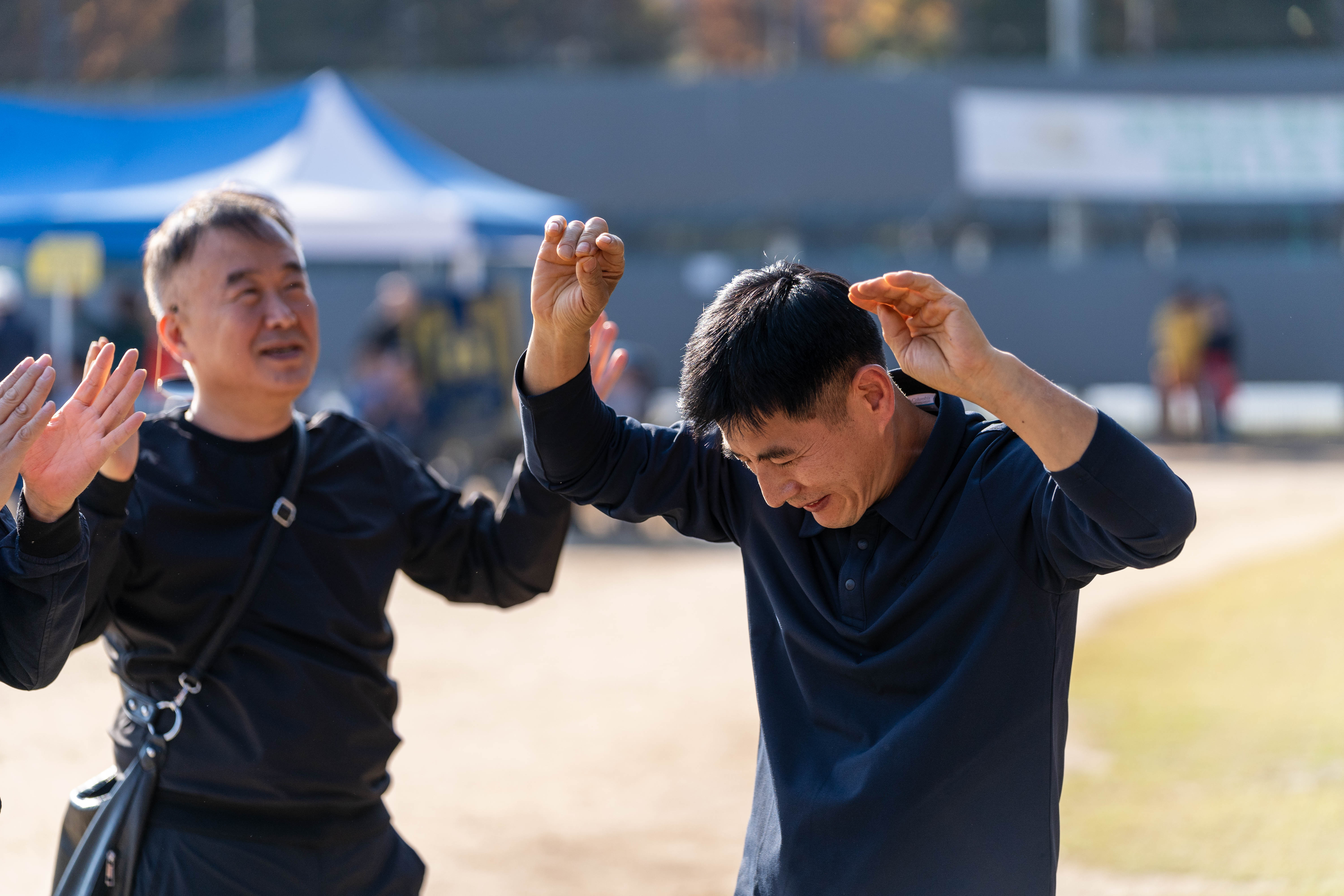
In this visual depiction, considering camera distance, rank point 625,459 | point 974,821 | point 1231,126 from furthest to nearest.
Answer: point 1231,126, point 625,459, point 974,821

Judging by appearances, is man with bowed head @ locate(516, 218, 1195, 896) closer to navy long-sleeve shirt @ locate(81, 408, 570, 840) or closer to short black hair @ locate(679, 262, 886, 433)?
short black hair @ locate(679, 262, 886, 433)

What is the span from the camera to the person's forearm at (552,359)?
7.66 ft

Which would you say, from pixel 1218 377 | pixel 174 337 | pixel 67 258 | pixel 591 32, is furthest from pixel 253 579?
pixel 591 32

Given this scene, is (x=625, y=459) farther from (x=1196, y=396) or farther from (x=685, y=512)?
(x=1196, y=396)

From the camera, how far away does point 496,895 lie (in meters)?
4.68

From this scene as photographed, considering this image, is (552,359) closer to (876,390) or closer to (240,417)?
(876,390)

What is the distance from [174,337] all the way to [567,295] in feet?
3.14

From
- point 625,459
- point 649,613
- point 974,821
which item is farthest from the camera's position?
point 649,613

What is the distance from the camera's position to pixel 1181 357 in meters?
17.0

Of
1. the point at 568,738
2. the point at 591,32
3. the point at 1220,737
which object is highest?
the point at 591,32

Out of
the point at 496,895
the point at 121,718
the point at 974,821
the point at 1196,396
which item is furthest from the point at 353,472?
the point at 1196,396

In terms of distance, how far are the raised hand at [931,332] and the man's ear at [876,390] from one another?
0.04m

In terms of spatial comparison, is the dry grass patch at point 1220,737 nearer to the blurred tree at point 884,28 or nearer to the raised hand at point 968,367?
the raised hand at point 968,367

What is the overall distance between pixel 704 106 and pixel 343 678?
63.9 feet
